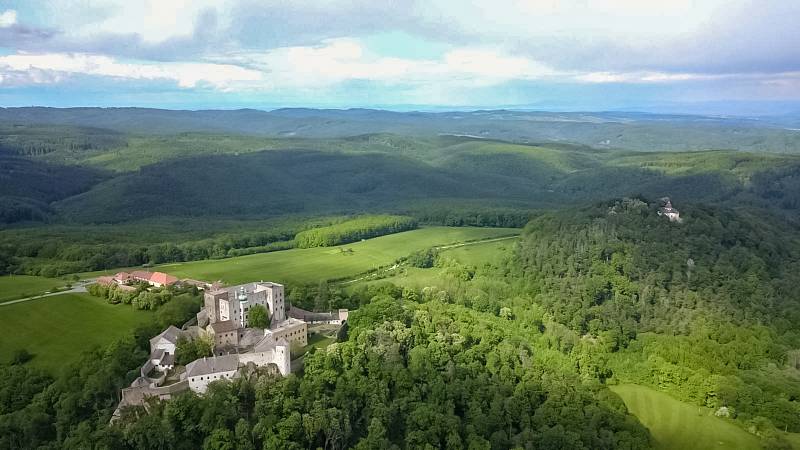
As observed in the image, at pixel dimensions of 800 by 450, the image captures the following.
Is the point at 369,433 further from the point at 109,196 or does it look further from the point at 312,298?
the point at 109,196

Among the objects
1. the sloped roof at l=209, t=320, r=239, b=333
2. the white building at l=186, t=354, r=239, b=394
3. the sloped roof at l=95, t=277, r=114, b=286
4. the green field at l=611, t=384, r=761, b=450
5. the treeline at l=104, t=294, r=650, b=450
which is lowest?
the green field at l=611, t=384, r=761, b=450

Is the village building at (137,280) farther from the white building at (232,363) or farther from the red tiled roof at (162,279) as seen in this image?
the white building at (232,363)

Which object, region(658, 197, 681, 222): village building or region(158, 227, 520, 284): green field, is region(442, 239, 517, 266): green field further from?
region(658, 197, 681, 222): village building

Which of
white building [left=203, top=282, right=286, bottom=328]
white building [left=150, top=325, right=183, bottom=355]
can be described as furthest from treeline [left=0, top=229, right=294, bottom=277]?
white building [left=150, top=325, right=183, bottom=355]

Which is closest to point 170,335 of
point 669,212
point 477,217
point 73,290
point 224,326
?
point 224,326

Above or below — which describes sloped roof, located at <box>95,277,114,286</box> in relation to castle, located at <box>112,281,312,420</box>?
above

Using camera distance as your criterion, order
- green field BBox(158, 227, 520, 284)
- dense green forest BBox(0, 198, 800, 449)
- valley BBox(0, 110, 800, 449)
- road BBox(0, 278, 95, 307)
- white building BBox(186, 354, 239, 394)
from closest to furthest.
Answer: dense green forest BBox(0, 198, 800, 449)
white building BBox(186, 354, 239, 394)
valley BBox(0, 110, 800, 449)
road BBox(0, 278, 95, 307)
green field BBox(158, 227, 520, 284)

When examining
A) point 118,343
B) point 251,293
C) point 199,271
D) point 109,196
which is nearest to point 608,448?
point 251,293
